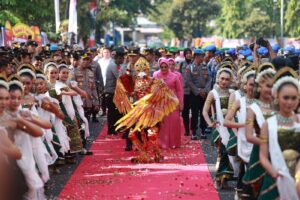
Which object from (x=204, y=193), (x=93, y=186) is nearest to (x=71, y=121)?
(x=93, y=186)

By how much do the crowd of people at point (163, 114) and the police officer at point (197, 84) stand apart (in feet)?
0.07

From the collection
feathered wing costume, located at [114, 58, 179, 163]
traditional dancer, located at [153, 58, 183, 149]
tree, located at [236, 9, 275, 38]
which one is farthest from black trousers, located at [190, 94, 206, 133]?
tree, located at [236, 9, 275, 38]

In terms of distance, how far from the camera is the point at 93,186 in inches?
480

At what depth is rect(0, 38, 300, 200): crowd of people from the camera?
7664mm

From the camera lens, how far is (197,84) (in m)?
18.6

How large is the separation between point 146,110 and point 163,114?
30cm

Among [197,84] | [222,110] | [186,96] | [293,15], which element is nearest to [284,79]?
[222,110]

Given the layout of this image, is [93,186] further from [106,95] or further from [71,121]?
[106,95]

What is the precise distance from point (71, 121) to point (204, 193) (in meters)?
3.77

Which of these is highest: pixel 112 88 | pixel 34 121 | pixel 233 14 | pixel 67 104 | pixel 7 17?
pixel 233 14

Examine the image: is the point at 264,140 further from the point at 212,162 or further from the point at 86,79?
the point at 86,79

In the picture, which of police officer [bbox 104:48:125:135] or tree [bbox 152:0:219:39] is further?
tree [bbox 152:0:219:39]

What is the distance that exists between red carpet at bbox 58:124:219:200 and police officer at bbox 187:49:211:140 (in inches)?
75.9

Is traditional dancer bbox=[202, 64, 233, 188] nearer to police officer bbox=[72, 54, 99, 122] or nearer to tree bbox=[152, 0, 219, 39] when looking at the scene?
police officer bbox=[72, 54, 99, 122]
